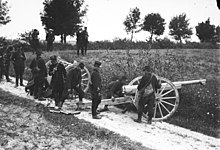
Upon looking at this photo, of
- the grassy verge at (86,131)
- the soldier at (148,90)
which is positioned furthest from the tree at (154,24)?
the grassy verge at (86,131)

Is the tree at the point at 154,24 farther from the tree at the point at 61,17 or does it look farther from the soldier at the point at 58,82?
the soldier at the point at 58,82

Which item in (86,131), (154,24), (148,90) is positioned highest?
(154,24)

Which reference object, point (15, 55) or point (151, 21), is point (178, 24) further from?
Answer: point (15, 55)

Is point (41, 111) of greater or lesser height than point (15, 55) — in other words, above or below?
below

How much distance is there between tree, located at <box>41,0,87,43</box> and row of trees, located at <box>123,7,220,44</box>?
1878 cm

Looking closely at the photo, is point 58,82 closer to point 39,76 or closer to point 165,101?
point 39,76

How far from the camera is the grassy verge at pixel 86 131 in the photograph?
20.4 feet

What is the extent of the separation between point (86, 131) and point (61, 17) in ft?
98.4

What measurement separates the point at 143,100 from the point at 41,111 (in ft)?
9.88

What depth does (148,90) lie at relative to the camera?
28.3 feet

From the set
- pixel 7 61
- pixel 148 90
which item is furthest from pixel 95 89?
pixel 7 61

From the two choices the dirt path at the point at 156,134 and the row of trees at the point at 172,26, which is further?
the row of trees at the point at 172,26

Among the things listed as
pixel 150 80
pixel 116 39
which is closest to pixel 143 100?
pixel 150 80

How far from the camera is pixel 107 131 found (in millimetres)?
7074
